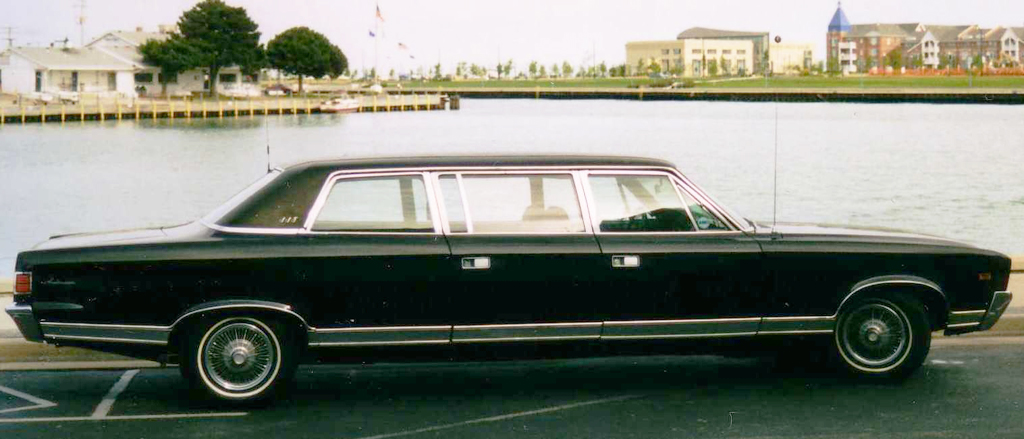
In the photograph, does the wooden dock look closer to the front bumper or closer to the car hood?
the car hood

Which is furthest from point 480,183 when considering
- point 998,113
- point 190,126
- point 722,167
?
point 998,113

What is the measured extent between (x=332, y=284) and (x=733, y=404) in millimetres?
2613

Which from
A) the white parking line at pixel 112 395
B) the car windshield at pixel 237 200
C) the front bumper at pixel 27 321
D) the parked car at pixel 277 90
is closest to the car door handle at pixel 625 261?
the car windshield at pixel 237 200

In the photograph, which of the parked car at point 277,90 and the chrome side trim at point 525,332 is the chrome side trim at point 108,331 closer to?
the chrome side trim at point 525,332

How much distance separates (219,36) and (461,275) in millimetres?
147290

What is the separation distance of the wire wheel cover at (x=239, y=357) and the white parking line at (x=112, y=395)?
0.70 meters

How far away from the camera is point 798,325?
29.9 ft

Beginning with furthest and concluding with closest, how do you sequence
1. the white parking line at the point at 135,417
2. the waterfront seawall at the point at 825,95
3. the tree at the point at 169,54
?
the waterfront seawall at the point at 825,95, the tree at the point at 169,54, the white parking line at the point at 135,417

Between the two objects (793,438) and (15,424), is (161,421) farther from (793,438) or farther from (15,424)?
(793,438)

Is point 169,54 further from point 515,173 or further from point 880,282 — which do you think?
point 880,282

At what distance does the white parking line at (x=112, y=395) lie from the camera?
8.58m

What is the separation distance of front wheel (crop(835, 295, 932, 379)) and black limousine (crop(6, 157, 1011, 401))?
0.02 metres

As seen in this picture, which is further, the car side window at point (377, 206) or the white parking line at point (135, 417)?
the car side window at point (377, 206)

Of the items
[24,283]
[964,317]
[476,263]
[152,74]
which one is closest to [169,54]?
[152,74]
